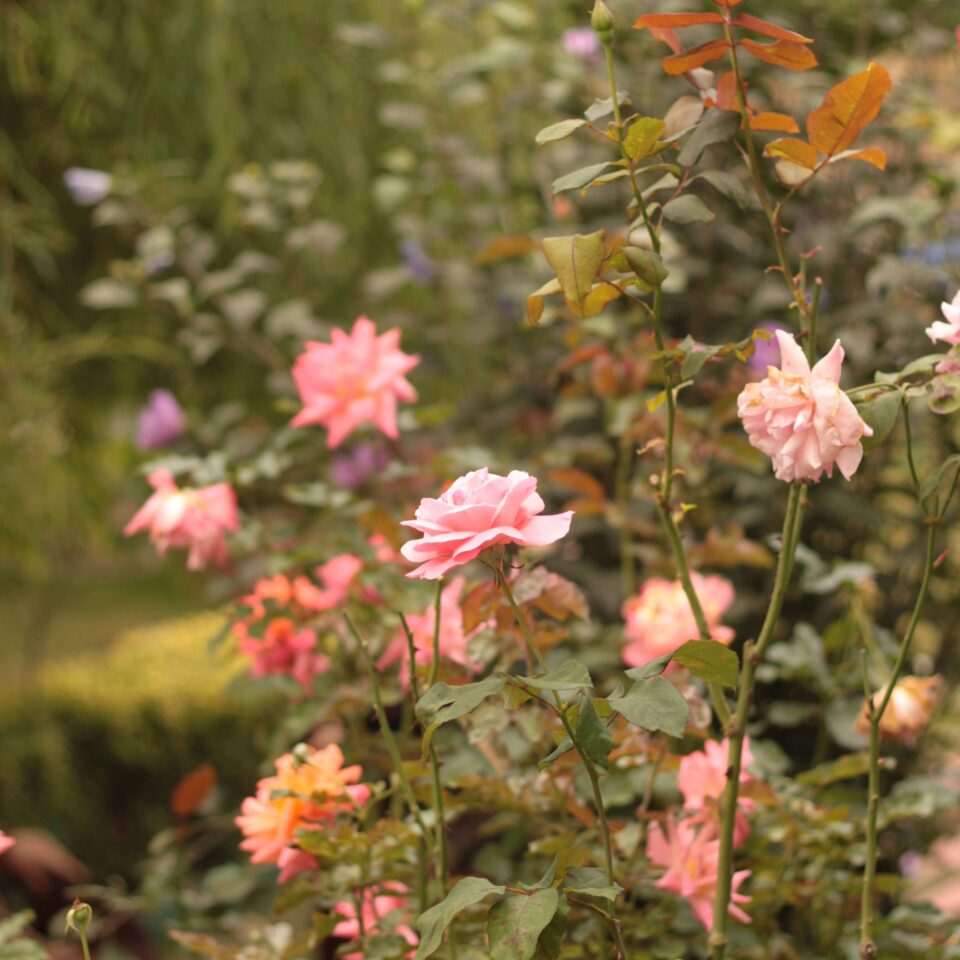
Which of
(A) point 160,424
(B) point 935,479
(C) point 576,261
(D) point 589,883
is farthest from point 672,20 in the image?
(A) point 160,424

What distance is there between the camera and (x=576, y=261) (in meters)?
0.57

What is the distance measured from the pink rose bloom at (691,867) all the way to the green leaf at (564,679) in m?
0.22

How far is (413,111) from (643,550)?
0.70m

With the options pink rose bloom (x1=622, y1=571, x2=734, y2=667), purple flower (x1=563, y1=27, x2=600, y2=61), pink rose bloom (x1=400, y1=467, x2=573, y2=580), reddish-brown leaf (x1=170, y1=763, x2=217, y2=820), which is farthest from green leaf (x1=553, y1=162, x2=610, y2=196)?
purple flower (x1=563, y1=27, x2=600, y2=61)

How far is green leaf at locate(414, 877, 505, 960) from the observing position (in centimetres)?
50

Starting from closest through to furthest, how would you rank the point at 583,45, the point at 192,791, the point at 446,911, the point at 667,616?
the point at 446,911, the point at 667,616, the point at 192,791, the point at 583,45

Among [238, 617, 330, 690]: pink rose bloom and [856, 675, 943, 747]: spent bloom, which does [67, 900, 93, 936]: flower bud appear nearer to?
[238, 617, 330, 690]: pink rose bloom

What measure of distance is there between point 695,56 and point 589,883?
39cm

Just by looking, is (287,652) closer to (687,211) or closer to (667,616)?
(667,616)

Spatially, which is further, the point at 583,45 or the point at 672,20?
the point at 583,45

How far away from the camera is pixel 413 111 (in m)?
1.53

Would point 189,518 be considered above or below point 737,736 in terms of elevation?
below

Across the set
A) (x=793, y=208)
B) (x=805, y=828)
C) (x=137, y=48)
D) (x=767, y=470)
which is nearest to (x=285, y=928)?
(x=805, y=828)

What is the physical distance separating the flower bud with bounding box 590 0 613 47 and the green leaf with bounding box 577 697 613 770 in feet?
1.03
